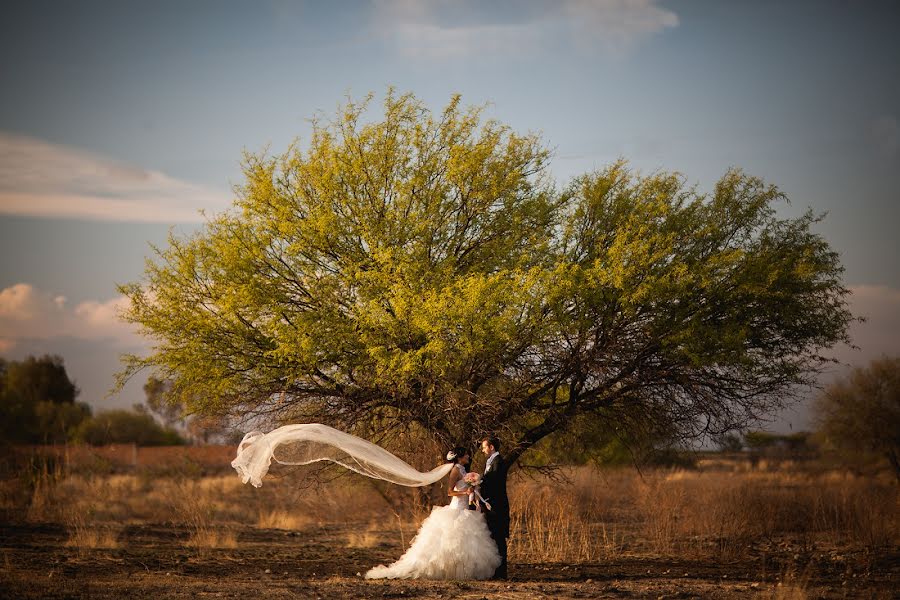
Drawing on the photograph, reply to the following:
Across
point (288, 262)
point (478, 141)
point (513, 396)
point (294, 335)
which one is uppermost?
point (478, 141)

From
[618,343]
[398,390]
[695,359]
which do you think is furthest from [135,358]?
[695,359]

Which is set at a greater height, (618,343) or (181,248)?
(181,248)

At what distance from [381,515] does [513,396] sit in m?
15.8

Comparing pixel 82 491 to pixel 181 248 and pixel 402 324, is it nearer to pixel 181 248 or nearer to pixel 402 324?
pixel 181 248

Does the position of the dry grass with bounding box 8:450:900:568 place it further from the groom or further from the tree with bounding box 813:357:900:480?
the tree with bounding box 813:357:900:480

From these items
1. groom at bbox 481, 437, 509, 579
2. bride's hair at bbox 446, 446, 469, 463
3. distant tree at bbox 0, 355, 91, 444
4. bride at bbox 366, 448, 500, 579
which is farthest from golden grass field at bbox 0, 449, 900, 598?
distant tree at bbox 0, 355, 91, 444

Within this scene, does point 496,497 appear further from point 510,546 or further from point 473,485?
point 510,546

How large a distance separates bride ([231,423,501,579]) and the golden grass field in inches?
19.6

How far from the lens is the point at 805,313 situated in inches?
661

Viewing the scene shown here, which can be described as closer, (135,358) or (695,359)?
(695,359)

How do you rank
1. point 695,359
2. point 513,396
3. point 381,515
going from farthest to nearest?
point 381,515 < point 513,396 < point 695,359

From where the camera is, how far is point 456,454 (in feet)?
45.7

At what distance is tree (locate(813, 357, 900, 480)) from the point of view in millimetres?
36156

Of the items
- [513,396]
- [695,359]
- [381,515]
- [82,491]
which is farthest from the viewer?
[82,491]
